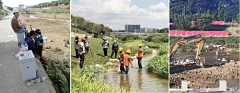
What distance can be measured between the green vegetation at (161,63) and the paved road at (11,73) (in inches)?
89.7

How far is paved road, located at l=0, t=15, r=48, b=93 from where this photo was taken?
10.2 feet

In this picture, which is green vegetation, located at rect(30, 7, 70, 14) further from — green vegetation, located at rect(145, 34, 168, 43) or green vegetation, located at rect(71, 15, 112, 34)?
green vegetation, located at rect(145, 34, 168, 43)

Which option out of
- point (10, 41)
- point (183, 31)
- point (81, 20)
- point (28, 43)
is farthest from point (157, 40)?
point (10, 41)

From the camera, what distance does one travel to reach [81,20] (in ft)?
14.0

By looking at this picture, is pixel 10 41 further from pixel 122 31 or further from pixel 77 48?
pixel 122 31

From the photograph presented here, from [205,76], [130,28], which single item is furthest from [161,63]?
[205,76]

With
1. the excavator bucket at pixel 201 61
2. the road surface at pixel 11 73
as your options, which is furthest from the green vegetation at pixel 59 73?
the excavator bucket at pixel 201 61

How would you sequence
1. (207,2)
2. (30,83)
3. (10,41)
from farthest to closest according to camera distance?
(10,41) → (207,2) → (30,83)

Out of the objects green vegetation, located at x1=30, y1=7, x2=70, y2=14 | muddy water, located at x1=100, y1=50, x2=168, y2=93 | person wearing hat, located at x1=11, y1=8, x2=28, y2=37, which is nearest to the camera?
muddy water, located at x1=100, y1=50, x2=168, y2=93

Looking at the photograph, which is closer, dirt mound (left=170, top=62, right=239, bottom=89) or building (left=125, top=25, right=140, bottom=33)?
building (left=125, top=25, right=140, bottom=33)

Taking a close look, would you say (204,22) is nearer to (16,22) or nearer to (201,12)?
(201,12)

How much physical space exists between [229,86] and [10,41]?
20.9 feet

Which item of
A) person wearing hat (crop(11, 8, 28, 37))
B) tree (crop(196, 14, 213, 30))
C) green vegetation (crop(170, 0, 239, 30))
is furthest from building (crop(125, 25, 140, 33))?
person wearing hat (crop(11, 8, 28, 37))

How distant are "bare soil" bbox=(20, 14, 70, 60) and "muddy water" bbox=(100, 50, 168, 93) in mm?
2806
